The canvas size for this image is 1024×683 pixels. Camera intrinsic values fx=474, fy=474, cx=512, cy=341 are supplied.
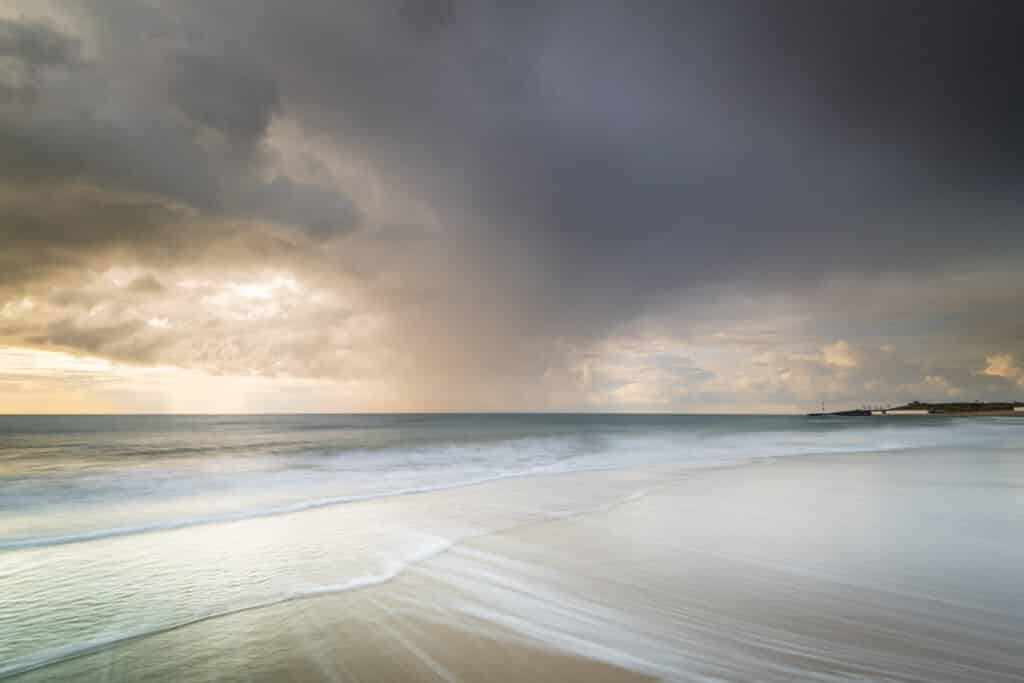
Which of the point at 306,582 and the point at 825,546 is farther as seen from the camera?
the point at 825,546

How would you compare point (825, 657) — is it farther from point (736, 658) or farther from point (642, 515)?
point (642, 515)

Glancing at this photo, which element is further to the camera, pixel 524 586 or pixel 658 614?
pixel 524 586

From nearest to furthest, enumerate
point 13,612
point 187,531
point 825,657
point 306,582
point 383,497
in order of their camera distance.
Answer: point 825,657
point 13,612
point 306,582
point 187,531
point 383,497

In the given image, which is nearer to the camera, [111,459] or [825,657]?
[825,657]

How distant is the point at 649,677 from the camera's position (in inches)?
144

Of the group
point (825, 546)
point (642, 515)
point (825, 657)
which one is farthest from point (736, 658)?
point (642, 515)

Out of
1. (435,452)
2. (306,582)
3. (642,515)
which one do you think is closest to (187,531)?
(306,582)

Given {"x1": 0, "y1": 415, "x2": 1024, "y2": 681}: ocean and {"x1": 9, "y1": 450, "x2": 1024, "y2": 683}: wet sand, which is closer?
{"x1": 9, "y1": 450, "x2": 1024, "y2": 683}: wet sand

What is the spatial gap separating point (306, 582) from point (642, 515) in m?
6.70

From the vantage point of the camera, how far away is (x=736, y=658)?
3.93 meters

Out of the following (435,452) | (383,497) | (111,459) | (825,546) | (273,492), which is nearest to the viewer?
(825,546)

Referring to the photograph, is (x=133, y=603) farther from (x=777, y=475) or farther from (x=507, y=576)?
(x=777, y=475)

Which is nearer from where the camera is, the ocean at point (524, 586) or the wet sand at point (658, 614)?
the wet sand at point (658, 614)

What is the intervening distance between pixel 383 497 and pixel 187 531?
493 cm
